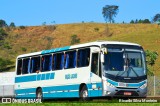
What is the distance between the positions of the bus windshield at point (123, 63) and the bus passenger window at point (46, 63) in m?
5.88

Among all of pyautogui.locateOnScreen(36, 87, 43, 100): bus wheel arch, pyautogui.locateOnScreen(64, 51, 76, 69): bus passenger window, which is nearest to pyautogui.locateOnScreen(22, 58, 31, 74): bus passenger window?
pyautogui.locateOnScreen(36, 87, 43, 100): bus wheel arch

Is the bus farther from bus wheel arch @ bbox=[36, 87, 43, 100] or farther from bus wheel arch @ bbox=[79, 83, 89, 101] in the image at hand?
bus wheel arch @ bbox=[36, 87, 43, 100]

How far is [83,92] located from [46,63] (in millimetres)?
5114

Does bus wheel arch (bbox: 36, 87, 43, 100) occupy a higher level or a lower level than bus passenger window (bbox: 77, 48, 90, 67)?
lower

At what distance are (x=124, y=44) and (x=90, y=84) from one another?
270 centimetres

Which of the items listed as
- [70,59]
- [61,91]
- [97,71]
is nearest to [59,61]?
[70,59]

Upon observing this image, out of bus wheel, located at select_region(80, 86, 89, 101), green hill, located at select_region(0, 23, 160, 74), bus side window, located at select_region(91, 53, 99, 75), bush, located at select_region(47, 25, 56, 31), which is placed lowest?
bus wheel, located at select_region(80, 86, 89, 101)

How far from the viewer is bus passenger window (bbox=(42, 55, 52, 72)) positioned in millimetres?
32281

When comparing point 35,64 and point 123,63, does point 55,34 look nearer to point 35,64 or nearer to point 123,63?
point 35,64

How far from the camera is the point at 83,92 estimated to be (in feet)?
93.0

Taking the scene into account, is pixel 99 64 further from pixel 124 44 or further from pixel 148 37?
pixel 148 37

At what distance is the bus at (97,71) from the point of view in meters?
27.0

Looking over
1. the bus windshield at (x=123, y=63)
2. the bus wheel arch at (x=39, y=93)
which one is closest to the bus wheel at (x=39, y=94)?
the bus wheel arch at (x=39, y=93)

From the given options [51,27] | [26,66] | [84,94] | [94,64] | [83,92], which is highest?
[51,27]
